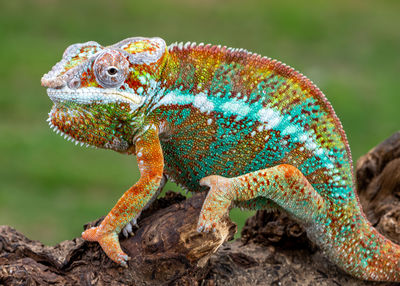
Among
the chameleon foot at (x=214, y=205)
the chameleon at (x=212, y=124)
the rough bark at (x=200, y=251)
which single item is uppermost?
the chameleon at (x=212, y=124)

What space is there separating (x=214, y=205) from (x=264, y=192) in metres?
0.25

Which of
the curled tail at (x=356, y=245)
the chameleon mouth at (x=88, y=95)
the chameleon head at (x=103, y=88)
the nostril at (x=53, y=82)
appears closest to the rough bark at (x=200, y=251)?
the curled tail at (x=356, y=245)

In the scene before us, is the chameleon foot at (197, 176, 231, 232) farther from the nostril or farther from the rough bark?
the nostril

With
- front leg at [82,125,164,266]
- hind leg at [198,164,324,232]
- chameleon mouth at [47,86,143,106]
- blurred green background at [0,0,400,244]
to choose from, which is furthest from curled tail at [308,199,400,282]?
blurred green background at [0,0,400,244]

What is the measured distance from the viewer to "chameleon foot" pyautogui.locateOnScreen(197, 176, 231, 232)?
246cm

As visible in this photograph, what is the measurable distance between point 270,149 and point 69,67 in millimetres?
1011

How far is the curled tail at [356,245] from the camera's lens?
274 cm

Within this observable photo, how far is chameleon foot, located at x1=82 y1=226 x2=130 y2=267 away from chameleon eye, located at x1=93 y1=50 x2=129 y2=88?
672mm

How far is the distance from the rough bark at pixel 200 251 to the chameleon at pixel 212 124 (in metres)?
0.12

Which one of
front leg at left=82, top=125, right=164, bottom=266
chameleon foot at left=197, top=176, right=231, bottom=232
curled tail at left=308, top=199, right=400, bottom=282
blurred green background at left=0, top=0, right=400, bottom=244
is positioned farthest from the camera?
blurred green background at left=0, top=0, right=400, bottom=244

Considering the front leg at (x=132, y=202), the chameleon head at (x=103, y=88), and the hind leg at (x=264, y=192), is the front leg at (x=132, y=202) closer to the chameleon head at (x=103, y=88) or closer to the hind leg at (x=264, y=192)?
the chameleon head at (x=103, y=88)

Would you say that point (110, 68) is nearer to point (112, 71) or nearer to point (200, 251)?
point (112, 71)

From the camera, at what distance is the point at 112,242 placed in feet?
8.45

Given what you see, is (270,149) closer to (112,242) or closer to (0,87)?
(112,242)
